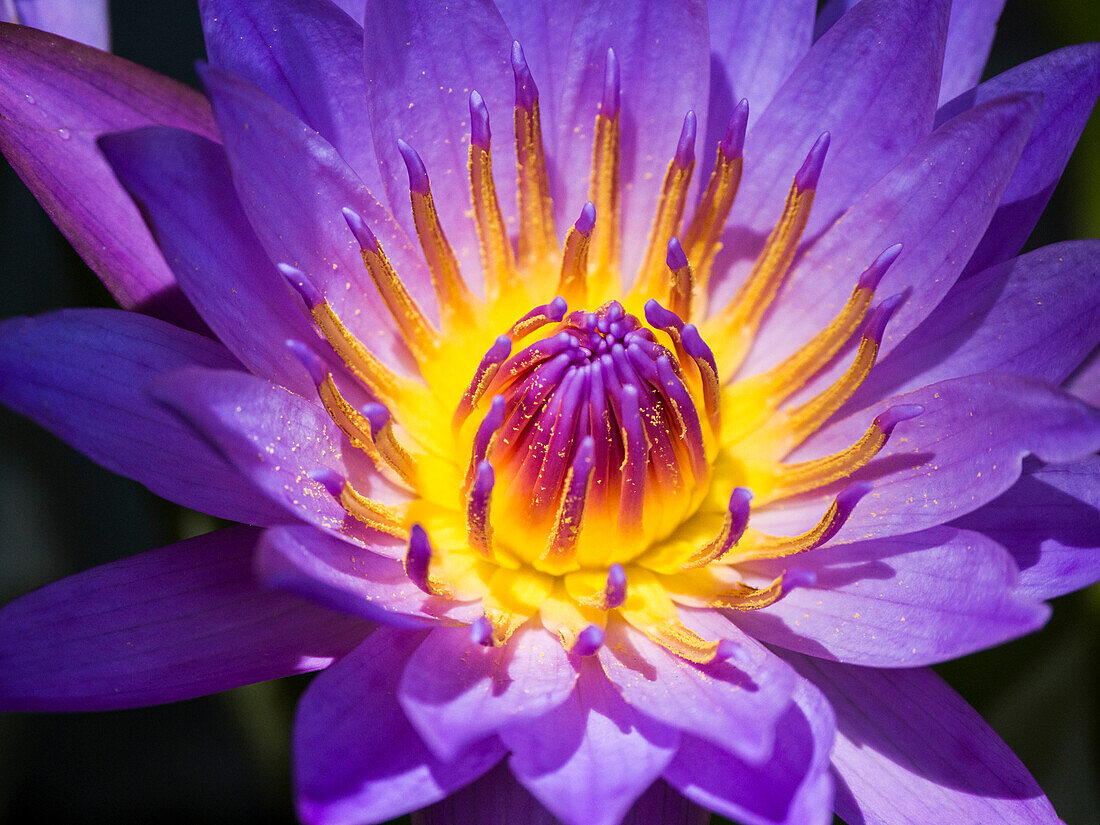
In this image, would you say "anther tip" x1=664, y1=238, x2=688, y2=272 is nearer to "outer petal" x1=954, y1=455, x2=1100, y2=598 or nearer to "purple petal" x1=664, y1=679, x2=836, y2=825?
"outer petal" x1=954, y1=455, x2=1100, y2=598

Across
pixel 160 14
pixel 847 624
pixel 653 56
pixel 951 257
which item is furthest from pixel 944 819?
pixel 160 14

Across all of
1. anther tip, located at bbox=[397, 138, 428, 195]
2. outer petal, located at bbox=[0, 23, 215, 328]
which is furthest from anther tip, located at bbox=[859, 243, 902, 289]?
outer petal, located at bbox=[0, 23, 215, 328]

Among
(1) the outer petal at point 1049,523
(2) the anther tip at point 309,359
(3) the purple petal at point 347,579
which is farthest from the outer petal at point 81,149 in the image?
(1) the outer petal at point 1049,523

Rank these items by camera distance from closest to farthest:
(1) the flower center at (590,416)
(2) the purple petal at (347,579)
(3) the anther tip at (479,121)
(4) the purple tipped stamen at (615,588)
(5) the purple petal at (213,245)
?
(2) the purple petal at (347,579)
(5) the purple petal at (213,245)
(4) the purple tipped stamen at (615,588)
(1) the flower center at (590,416)
(3) the anther tip at (479,121)

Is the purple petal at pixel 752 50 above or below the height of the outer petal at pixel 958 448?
above

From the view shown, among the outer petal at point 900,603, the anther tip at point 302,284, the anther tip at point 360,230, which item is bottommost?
the outer petal at point 900,603

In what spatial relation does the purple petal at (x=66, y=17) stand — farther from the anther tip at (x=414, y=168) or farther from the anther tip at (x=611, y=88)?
the anther tip at (x=611, y=88)

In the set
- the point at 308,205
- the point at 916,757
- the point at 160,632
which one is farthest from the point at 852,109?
the point at 160,632

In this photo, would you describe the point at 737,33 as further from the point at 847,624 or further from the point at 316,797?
the point at 316,797
